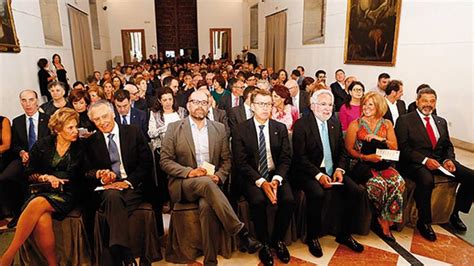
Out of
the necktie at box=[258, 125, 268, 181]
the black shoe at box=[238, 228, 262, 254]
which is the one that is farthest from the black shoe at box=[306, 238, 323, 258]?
the necktie at box=[258, 125, 268, 181]

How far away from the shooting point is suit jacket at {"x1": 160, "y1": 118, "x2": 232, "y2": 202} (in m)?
2.88

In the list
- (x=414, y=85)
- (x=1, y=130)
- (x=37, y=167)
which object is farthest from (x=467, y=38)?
(x=1, y=130)

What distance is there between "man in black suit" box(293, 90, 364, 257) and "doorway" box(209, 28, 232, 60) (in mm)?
16262

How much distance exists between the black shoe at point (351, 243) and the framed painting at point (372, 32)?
5335 millimetres

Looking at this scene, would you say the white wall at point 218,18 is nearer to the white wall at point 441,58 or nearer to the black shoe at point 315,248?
the white wall at point 441,58

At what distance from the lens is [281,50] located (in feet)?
44.2

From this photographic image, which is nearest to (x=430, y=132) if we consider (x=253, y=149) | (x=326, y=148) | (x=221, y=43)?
(x=326, y=148)

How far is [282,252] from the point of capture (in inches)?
112

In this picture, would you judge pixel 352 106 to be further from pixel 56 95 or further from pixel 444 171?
pixel 56 95

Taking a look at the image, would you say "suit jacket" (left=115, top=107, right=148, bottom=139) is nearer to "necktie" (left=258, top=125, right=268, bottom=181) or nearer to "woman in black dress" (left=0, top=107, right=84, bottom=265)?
"woman in black dress" (left=0, top=107, right=84, bottom=265)

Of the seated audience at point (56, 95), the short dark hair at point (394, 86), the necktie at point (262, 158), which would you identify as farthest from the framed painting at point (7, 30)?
the short dark hair at point (394, 86)

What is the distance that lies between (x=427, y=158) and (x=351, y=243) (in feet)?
4.01

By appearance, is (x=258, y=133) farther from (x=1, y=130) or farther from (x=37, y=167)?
(x=1, y=130)

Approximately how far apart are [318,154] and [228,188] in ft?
3.28
